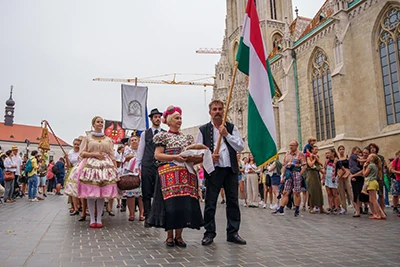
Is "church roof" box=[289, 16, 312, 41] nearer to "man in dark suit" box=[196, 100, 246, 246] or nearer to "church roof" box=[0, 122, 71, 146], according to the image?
"man in dark suit" box=[196, 100, 246, 246]

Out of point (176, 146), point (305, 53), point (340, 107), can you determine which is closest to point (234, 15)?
point (305, 53)

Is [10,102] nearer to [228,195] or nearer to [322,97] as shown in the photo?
[322,97]

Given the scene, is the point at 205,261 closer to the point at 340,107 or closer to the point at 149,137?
the point at 149,137

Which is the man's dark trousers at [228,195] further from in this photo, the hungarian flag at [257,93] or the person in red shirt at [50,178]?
the person in red shirt at [50,178]

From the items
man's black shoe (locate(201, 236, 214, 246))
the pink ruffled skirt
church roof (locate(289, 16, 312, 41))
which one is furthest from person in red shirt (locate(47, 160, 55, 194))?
church roof (locate(289, 16, 312, 41))

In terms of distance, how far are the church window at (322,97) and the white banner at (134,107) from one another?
16.9 m

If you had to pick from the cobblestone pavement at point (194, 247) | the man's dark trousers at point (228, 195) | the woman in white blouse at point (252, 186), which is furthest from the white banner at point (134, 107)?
the man's dark trousers at point (228, 195)

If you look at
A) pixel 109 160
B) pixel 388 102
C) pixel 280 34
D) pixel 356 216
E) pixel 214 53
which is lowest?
pixel 356 216

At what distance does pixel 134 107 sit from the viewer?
13023mm

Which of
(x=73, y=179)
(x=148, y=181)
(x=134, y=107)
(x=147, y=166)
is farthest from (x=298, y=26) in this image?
(x=73, y=179)

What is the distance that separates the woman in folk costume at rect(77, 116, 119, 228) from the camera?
619 cm

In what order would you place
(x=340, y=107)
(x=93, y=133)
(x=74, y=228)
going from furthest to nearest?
1. (x=340, y=107)
2. (x=93, y=133)
3. (x=74, y=228)

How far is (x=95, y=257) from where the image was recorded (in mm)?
3719

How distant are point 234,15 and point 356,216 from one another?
41.9 m
